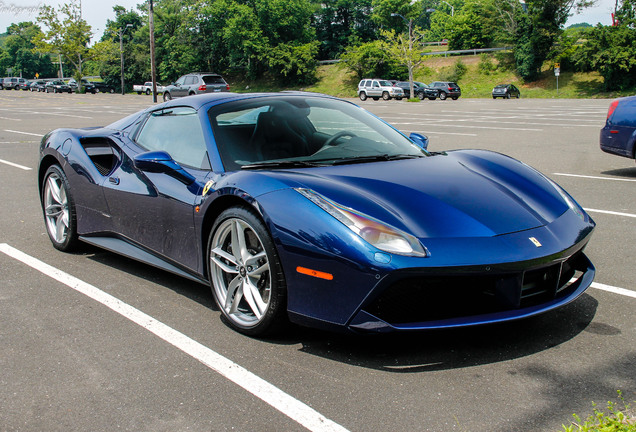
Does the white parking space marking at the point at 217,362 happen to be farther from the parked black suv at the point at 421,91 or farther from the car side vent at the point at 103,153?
A: the parked black suv at the point at 421,91

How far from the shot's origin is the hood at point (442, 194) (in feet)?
9.94

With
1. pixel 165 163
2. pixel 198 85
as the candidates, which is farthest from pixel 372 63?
pixel 165 163

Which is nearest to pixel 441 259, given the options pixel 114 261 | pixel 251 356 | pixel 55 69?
pixel 251 356

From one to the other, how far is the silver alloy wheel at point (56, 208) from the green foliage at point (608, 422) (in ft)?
13.7

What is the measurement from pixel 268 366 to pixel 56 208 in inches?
123

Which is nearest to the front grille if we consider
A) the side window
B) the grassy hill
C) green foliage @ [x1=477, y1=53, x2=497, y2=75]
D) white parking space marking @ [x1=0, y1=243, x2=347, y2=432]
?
white parking space marking @ [x1=0, y1=243, x2=347, y2=432]

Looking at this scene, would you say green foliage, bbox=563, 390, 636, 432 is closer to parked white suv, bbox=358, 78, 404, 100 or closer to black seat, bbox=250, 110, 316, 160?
black seat, bbox=250, 110, 316, 160

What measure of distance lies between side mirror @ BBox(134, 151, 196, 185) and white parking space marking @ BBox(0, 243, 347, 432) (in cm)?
87

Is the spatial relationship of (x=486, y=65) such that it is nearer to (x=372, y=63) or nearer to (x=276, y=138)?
(x=372, y=63)

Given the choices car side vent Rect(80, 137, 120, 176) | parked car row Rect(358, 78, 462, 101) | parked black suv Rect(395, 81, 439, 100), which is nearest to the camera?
car side vent Rect(80, 137, 120, 176)

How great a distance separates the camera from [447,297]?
9.45 feet

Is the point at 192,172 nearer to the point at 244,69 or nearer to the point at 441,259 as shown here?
the point at 441,259

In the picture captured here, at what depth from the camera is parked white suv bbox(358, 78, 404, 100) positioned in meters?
48.6

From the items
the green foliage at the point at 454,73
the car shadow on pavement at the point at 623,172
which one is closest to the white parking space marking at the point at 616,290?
the car shadow on pavement at the point at 623,172
